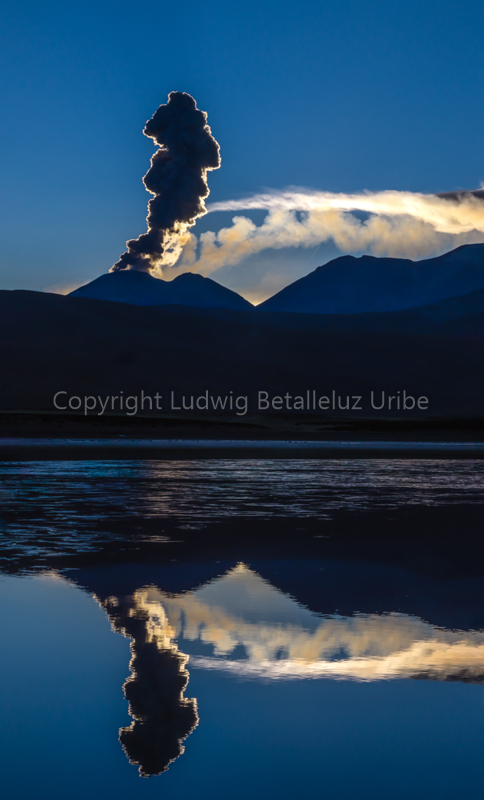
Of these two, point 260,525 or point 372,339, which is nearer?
point 260,525

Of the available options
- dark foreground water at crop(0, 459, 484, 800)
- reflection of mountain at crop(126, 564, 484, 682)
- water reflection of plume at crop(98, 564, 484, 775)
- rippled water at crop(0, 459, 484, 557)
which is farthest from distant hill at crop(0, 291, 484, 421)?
water reflection of plume at crop(98, 564, 484, 775)

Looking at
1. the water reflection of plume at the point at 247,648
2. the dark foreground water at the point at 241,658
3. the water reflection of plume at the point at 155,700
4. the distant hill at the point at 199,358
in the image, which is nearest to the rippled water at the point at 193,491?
the dark foreground water at the point at 241,658

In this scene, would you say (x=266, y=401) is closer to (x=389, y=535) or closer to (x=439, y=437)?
(x=439, y=437)

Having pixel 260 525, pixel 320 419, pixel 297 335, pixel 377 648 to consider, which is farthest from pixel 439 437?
pixel 297 335

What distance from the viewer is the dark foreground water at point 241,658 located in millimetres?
Result: 5266

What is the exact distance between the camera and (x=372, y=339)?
177 metres

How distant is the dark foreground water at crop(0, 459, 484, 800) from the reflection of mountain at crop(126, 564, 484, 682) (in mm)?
28

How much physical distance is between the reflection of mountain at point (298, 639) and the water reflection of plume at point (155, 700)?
0.15 metres

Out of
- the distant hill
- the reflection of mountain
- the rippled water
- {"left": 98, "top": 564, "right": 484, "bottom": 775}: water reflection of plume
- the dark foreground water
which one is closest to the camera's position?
the dark foreground water

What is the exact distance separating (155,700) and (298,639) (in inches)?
82.8

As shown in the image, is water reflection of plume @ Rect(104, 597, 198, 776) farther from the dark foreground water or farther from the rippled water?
the rippled water

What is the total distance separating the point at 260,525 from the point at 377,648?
28.7 feet

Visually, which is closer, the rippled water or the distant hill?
the rippled water

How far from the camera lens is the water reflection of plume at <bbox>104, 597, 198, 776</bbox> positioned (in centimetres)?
555
